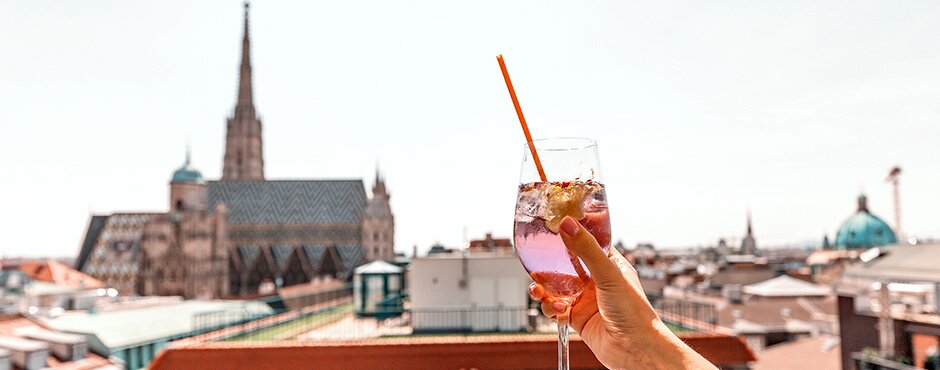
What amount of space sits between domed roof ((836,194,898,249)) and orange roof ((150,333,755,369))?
97.0m

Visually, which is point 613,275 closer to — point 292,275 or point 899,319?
point 899,319

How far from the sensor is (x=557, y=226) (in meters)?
1.73

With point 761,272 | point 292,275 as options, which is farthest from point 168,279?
point 761,272

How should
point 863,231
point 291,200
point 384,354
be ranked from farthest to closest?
point 863,231
point 291,200
point 384,354

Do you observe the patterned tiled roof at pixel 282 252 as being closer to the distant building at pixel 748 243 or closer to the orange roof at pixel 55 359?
the orange roof at pixel 55 359

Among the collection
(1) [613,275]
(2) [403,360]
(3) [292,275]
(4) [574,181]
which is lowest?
(3) [292,275]

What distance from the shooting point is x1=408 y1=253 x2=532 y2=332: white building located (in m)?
15.1

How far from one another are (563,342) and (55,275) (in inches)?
2463

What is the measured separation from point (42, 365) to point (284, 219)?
65.3m

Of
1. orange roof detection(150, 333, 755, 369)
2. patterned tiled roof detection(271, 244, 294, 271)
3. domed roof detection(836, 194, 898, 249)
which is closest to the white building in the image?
orange roof detection(150, 333, 755, 369)

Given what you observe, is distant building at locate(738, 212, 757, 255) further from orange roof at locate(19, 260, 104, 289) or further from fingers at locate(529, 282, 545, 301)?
fingers at locate(529, 282, 545, 301)

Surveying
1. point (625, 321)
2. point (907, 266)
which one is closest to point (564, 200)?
point (625, 321)

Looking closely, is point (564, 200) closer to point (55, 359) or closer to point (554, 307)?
point (554, 307)

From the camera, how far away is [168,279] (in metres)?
67.2
